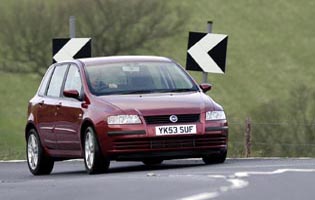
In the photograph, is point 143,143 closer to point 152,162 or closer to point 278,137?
point 152,162

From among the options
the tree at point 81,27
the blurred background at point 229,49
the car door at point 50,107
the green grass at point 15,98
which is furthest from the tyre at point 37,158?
the green grass at point 15,98

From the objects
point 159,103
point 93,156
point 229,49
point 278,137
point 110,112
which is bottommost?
point 278,137

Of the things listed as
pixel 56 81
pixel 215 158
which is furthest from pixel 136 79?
pixel 56 81

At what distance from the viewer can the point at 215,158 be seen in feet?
56.5

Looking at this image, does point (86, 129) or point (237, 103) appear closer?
point (86, 129)

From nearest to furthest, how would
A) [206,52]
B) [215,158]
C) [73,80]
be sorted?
[215,158], [73,80], [206,52]

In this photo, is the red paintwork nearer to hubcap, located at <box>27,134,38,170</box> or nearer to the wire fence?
hubcap, located at <box>27,134,38,170</box>

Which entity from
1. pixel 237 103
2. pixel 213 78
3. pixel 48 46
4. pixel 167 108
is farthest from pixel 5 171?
pixel 213 78

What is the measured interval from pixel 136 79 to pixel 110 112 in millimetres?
1283

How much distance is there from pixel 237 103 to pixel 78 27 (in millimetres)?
16651

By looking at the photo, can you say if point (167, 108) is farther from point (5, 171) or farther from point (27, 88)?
point (27, 88)

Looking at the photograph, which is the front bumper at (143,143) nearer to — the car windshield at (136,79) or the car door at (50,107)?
the car windshield at (136,79)

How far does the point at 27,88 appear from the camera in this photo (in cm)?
7862

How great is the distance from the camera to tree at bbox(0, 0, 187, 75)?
62.7m
